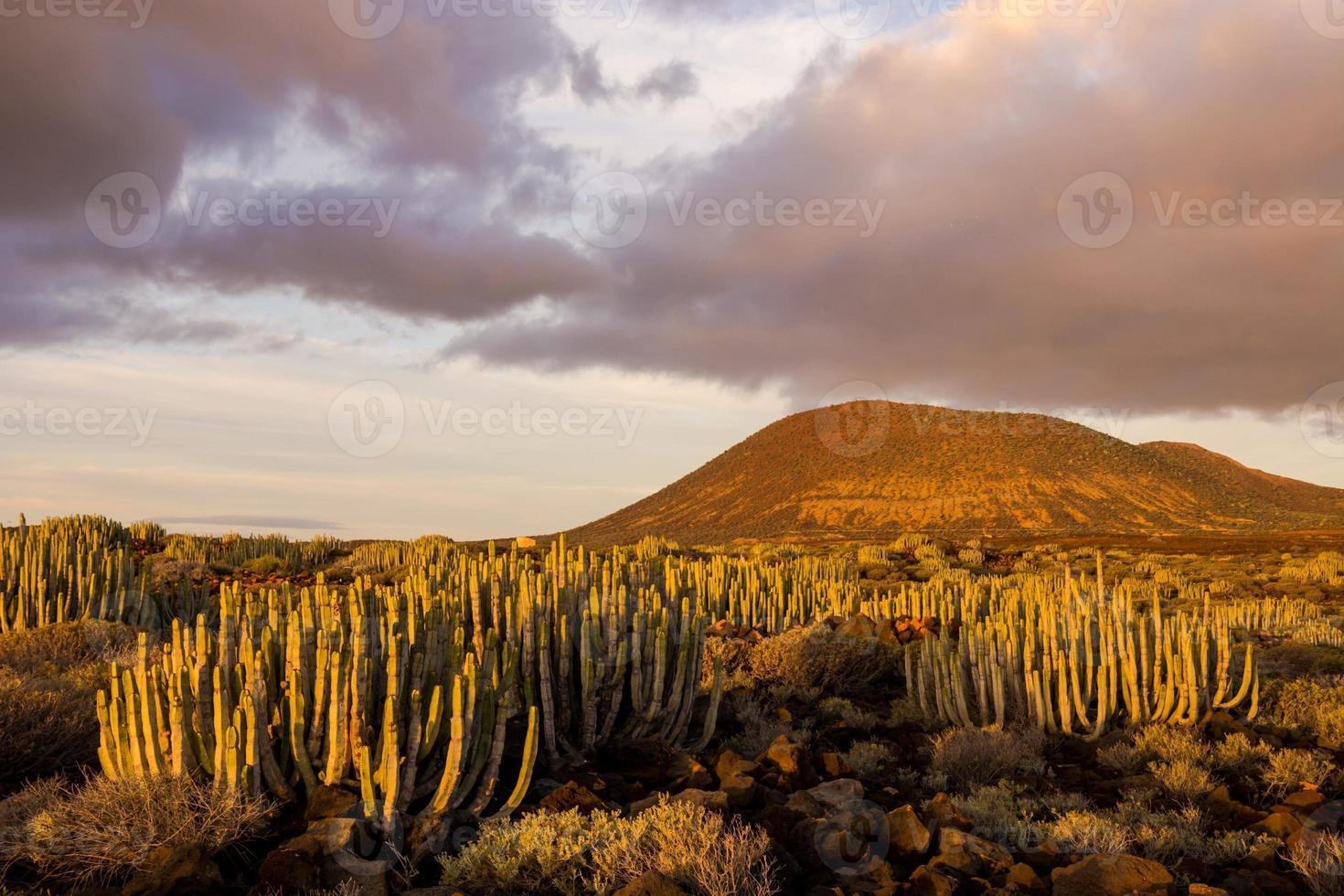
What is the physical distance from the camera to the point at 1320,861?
4.95 metres

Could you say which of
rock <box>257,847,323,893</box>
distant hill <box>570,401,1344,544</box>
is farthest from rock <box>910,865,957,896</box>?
distant hill <box>570,401,1344,544</box>

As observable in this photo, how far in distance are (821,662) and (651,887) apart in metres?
6.10

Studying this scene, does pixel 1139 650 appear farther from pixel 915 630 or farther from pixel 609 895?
pixel 609 895

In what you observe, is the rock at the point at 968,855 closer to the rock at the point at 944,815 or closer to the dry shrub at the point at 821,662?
the rock at the point at 944,815

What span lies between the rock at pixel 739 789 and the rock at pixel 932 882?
3.51 feet

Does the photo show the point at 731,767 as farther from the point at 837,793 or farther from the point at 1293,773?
the point at 1293,773

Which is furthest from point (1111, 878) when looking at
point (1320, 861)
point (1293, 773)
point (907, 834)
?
point (1293, 773)

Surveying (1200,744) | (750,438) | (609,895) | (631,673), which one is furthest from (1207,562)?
(750,438)

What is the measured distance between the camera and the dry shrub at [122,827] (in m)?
4.54

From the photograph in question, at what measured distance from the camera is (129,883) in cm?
427

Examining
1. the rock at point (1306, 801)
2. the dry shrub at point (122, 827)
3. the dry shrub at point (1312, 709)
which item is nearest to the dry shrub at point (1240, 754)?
the rock at point (1306, 801)

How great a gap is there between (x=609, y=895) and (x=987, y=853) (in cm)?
208

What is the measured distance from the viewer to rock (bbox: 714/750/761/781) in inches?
227

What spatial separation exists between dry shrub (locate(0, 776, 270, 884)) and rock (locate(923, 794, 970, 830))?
12.1 ft
